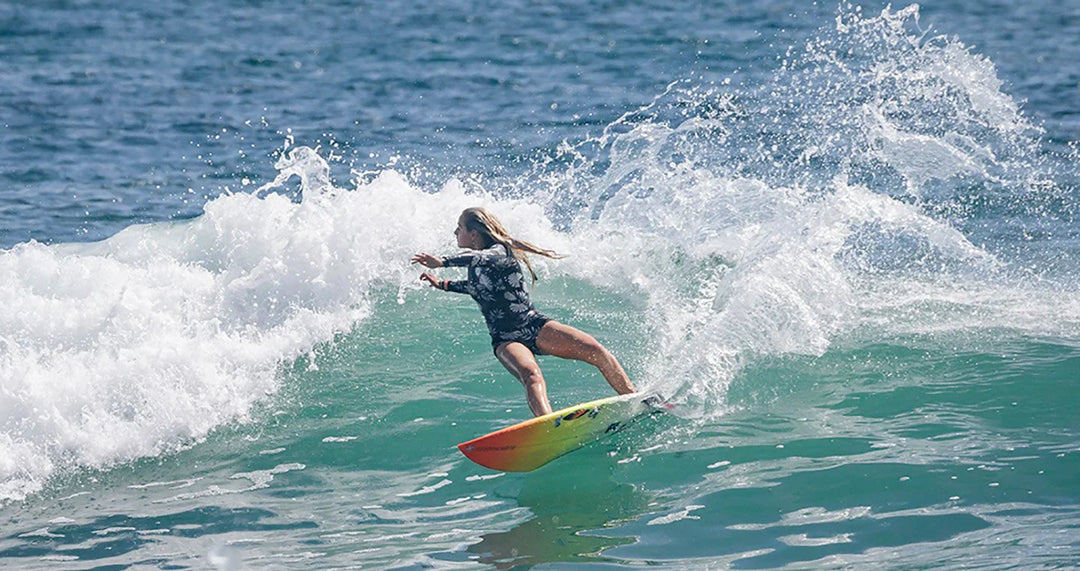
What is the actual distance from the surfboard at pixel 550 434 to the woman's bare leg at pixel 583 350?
201 mm

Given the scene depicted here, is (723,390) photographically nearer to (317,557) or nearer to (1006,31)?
(317,557)

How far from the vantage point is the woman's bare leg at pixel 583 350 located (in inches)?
366

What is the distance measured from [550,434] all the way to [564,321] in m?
3.62

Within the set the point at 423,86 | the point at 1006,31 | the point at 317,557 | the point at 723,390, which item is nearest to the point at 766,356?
the point at 723,390

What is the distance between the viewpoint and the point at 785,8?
2862cm

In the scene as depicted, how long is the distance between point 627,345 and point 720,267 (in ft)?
6.88

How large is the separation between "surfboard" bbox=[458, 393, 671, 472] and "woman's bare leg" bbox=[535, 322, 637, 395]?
201mm

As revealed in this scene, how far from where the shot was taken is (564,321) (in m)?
12.3

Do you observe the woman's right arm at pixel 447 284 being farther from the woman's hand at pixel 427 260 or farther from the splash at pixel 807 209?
the splash at pixel 807 209

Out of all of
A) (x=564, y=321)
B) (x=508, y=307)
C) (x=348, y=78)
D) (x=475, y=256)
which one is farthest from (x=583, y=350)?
(x=348, y=78)

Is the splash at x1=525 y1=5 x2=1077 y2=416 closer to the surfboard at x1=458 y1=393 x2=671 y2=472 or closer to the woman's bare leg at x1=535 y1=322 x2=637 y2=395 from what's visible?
the woman's bare leg at x1=535 y1=322 x2=637 y2=395

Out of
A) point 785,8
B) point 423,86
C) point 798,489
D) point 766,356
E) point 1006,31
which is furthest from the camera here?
point 785,8

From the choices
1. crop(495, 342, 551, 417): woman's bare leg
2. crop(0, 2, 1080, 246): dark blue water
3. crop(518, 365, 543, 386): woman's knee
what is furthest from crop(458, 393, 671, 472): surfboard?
crop(0, 2, 1080, 246): dark blue water

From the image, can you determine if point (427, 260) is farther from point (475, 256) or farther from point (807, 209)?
point (807, 209)
